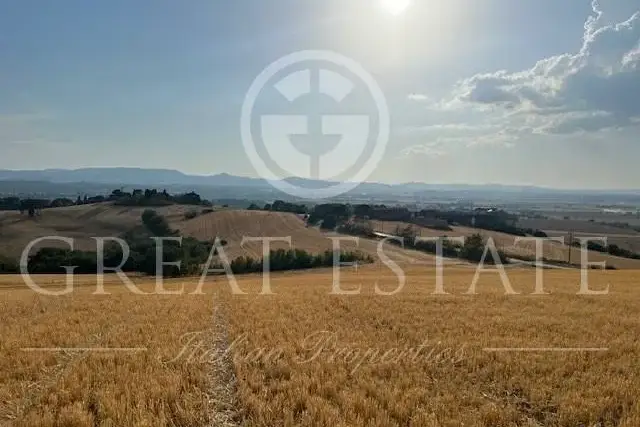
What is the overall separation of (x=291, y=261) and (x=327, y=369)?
205 ft

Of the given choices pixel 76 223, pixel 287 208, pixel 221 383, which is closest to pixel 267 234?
pixel 76 223

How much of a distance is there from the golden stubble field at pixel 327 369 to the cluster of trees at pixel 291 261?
50625mm

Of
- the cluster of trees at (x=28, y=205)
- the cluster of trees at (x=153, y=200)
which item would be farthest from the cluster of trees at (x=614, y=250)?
the cluster of trees at (x=28, y=205)

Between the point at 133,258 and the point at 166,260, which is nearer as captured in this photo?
the point at 166,260

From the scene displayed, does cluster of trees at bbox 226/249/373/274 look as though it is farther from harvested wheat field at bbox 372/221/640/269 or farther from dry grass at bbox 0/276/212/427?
dry grass at bbox 0/276/212/427

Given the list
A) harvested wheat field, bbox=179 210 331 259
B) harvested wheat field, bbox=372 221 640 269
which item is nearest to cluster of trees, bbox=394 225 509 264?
harvested wheat field, bbox=372 221 640 269

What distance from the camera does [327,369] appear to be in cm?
998

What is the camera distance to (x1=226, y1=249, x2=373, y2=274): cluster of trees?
68625 mm

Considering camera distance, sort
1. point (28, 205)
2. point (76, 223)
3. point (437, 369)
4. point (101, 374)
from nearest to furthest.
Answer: point (101, 374) < point (437, 369) < point (76, 223) < point (28, 205)

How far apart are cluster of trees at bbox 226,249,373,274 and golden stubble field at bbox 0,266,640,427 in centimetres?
5062

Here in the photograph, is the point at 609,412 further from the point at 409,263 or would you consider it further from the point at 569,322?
the point at 409,263

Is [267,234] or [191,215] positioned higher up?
[191,215]

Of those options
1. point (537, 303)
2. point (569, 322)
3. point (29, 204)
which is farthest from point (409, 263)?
point (29, 204)

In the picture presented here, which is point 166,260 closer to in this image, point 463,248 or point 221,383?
point 463,248
